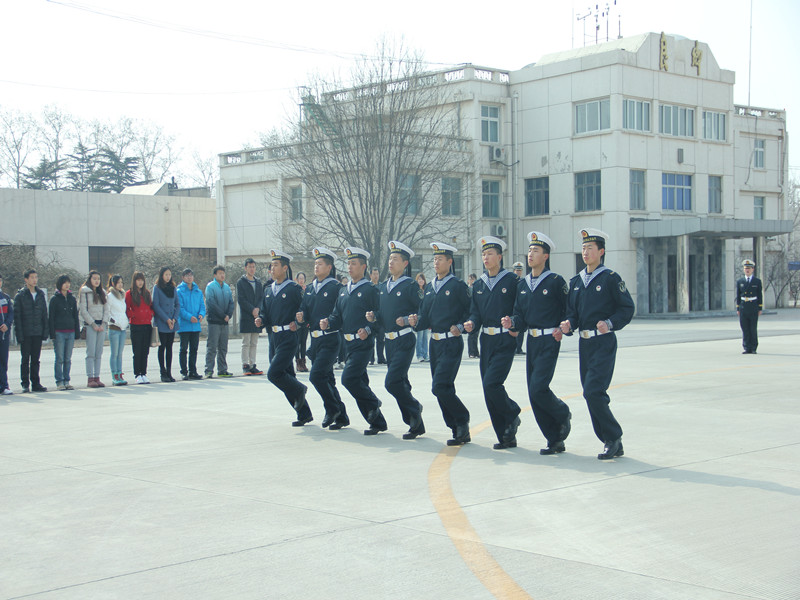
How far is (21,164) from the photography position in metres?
67.6

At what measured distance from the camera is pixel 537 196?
49438 millimetres

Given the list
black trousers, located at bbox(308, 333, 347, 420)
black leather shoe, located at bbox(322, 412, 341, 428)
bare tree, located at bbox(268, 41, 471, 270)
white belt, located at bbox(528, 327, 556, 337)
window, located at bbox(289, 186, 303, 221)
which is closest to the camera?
white belt, located at bbox(528, 327, 556, 337)

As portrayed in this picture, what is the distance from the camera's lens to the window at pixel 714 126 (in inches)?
1945

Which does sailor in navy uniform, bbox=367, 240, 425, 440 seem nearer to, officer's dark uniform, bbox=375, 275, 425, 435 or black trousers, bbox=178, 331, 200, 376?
officer's dark uniform, bbox=375, 275, 425, 435

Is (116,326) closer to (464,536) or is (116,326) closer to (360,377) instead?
(360,377)

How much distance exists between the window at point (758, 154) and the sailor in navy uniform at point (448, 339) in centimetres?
5319

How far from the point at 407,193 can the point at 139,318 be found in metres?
19.9

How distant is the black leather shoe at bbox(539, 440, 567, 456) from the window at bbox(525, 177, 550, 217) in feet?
134

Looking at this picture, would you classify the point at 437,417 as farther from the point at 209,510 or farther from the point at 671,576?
the point at 671,576

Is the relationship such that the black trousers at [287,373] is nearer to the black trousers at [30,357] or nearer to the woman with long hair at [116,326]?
the woman with long hair at [116,326]

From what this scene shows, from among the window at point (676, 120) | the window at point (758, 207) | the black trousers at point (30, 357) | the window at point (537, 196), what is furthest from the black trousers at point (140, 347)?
the window at point (758, 207)

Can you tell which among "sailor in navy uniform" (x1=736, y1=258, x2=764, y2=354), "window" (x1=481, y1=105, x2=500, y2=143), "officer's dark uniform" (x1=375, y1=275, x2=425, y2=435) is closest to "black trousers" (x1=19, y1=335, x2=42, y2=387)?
"officer's dark uniform" (x1=375, y1=275, x2=425, y2=435)

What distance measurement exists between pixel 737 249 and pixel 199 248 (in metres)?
32.5

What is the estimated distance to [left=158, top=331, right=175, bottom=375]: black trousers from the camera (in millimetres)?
16500
